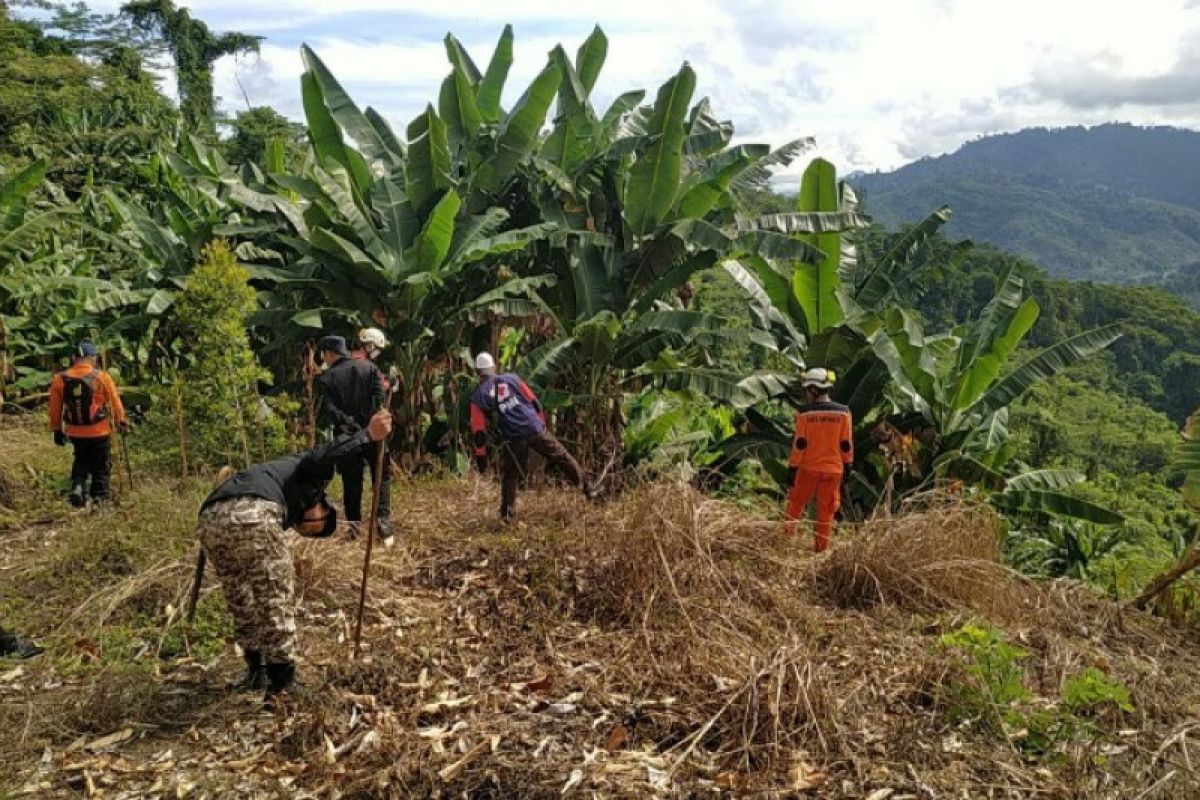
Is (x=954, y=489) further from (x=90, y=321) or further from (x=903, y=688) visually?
(x=90, y=321)

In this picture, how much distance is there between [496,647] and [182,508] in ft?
9.75

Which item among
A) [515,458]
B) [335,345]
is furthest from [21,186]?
[515,458]

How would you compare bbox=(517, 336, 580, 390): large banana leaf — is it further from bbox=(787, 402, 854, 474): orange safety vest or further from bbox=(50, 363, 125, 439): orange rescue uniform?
bbox=(50, 363, 125, 439): orange rescue uniform

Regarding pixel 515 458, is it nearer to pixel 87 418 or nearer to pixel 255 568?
pixel 255 568

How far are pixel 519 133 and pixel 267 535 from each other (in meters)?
5.46

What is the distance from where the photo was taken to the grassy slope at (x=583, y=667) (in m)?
4.03

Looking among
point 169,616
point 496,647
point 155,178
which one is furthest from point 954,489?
point 155,178

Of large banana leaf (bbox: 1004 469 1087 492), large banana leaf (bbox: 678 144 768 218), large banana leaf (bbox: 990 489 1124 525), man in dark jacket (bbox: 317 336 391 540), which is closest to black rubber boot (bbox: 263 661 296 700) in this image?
man in dark jacket (bbox: 317 336 391 540)

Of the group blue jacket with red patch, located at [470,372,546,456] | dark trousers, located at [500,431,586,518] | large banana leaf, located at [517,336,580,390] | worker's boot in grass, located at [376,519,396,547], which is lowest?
worker's boot in grass, located at [376,519,396,547]

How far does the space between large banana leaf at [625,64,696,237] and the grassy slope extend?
10.3 feet

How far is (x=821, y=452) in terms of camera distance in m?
7.25

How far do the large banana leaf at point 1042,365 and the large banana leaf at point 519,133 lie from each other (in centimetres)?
492

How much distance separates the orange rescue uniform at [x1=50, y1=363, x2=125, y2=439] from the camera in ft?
26.1

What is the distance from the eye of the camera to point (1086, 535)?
8.66 metres
